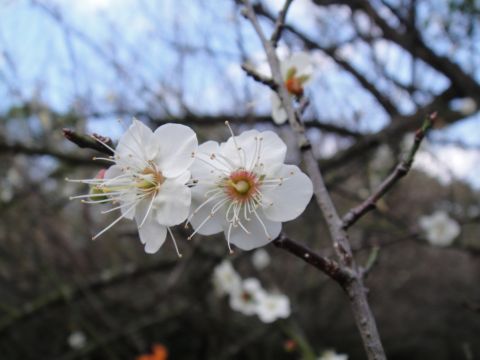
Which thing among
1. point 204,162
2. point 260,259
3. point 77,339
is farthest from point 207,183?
point 77,339

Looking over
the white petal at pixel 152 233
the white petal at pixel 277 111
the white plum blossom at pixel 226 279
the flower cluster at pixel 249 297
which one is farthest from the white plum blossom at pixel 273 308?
the white petal at pixel 152 233

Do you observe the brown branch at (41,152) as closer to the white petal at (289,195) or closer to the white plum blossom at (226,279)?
the white plum blossom at (226,279)

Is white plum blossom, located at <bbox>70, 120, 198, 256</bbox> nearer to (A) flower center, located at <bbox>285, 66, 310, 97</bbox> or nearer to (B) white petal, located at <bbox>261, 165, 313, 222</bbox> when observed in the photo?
(B) white petal, located at <bbox>261, 165, 313, 222</bbox>

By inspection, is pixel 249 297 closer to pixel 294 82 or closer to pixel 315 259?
pixel 294 82

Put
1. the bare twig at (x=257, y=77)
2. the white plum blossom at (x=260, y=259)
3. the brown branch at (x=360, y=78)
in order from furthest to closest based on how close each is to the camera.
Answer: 1. the white plum blossom at (x=260, y=259)
2. the brown branch at (x=360, y=78)
3. the bare twig at (x=257, y=77)

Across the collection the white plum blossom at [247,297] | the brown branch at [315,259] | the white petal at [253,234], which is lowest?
the brown branch at [315,259]

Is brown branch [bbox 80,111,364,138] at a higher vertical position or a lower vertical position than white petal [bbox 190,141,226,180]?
higher

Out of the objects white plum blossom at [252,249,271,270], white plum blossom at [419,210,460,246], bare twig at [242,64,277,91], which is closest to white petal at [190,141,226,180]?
bare twig at [242,64,277,91]

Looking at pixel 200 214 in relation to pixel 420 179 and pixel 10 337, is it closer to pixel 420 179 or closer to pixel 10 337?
pixel 10 337
